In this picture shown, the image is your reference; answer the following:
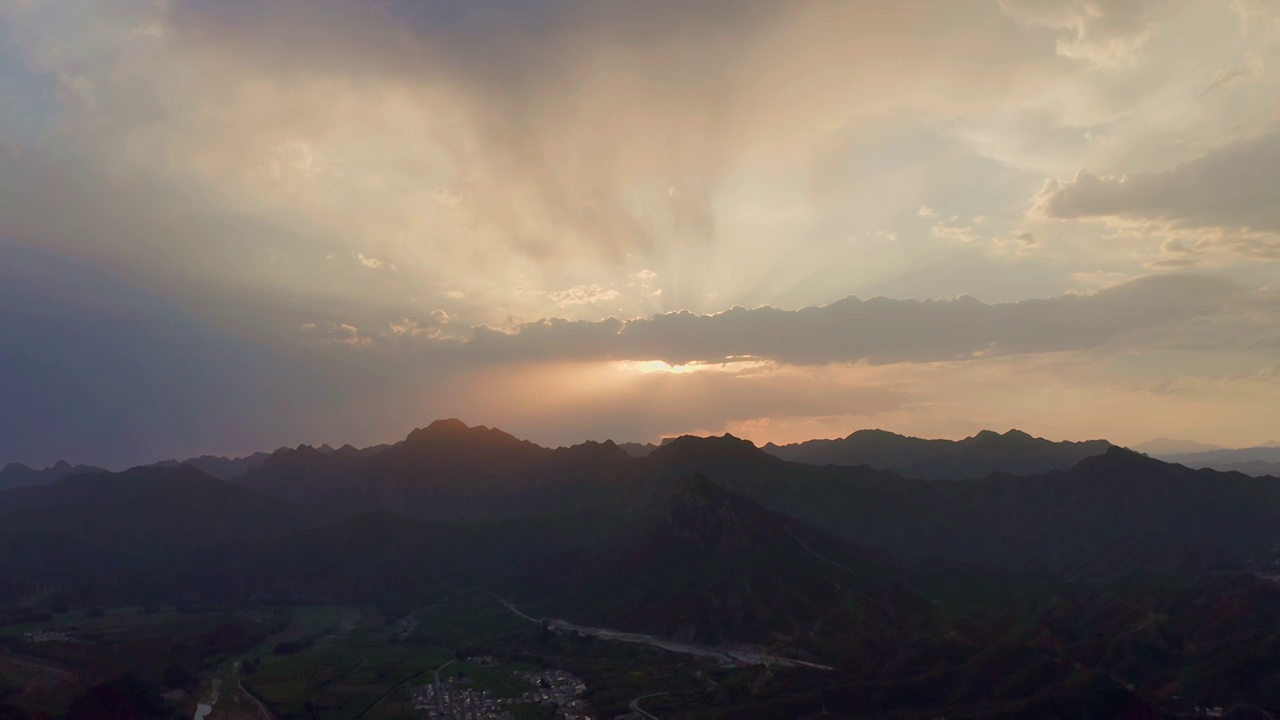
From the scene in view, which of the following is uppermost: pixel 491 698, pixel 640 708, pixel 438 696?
pixel 640 708

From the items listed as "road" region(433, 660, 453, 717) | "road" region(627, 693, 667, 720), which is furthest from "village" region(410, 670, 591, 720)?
"road" region(627, 693, 667, 720)

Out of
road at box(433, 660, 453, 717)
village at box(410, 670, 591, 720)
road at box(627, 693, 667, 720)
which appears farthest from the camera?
road at box(433, 660, 453, 717)

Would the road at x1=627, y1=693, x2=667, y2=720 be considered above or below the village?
above

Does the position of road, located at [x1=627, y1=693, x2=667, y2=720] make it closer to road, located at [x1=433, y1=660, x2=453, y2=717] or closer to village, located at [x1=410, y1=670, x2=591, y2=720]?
village, located at [x1=410, y1=670, x2=591, y2=720]

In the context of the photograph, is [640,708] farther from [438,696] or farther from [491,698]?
[438,696]

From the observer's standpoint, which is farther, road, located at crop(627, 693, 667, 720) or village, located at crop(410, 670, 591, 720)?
village, located at crop(410, 670, 591, 720)

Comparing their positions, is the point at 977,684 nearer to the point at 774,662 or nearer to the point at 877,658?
the point at 877,658

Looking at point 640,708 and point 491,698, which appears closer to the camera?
point 640,708

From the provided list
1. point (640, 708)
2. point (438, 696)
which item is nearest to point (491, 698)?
point (438, 696)

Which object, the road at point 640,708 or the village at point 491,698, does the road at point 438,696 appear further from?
the road at point 640,708

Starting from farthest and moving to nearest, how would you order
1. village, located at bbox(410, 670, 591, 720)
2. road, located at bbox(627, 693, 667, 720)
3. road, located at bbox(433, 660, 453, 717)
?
road, located at bbox(433, 660, 453, 717), village, located at bbox(410, 670, 591, 720), road, located at bbox(627, 693, 667, 720)

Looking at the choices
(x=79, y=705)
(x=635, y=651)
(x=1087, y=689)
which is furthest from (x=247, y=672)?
(x=1087, y=689)
